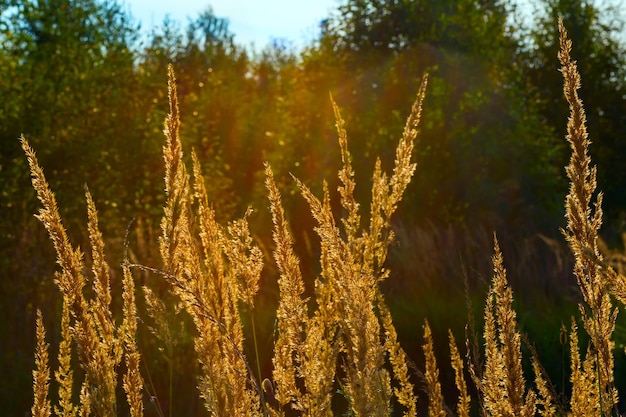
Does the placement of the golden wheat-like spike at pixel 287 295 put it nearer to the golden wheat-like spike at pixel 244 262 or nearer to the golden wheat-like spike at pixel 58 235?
→ the golden wheat-like spike at pixel 244 262

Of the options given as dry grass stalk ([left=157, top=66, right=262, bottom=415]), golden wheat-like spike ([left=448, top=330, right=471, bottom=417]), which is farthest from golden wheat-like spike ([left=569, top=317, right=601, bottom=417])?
dry grass stalk ([left=157, top=66, right=262, bottom=415])

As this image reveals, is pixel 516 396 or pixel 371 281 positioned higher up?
pixel 371 281

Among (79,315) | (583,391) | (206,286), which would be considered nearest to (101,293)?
(79,315)

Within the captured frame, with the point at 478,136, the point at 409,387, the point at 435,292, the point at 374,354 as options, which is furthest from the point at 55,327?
the point at 478,136

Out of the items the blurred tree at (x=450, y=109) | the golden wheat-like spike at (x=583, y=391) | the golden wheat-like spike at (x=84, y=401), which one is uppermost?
the blurred tree at (x=450, y=109)

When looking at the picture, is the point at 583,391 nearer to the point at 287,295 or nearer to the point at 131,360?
the point at 287,295

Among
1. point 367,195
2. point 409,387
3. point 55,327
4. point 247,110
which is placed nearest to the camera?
point 409,387

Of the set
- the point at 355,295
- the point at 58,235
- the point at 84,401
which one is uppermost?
the point at 58,235

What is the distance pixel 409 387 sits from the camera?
7.03 ft

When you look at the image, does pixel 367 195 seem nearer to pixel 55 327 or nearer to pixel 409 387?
pixel 55 327

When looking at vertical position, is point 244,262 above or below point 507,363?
above

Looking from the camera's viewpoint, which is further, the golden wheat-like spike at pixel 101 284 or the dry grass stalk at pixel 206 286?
the golden wheat-like spike at pixel 101 284

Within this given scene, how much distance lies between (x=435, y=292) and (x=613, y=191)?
11.7 m

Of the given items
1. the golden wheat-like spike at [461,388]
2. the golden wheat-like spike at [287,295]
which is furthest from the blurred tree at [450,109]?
the golden wheat-like spike at [287,295]
